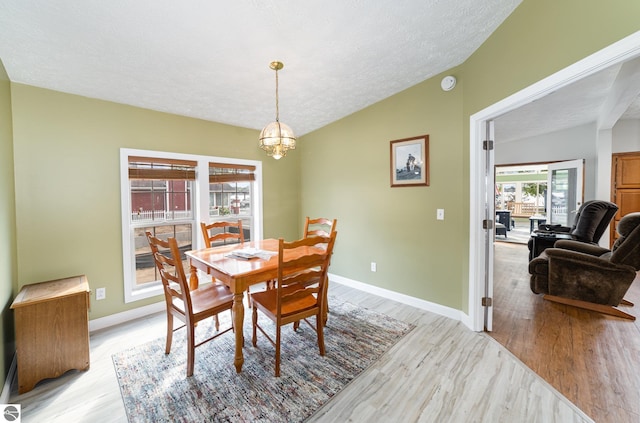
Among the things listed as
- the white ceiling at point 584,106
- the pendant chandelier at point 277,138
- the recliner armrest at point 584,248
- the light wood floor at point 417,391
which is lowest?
the light wood floor at point 417,391

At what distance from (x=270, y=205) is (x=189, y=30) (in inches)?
101

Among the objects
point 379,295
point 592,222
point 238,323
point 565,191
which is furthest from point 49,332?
point 565,191

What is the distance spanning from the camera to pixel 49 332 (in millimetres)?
1838

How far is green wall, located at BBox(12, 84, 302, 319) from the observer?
220 centimetres

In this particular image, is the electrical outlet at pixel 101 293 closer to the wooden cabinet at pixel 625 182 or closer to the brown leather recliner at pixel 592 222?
the brown leather recliner at pixel 592 222

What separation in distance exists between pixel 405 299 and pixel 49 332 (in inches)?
131

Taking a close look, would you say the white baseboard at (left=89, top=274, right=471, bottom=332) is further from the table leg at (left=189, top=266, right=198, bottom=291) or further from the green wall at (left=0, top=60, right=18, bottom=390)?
the table leg at (left=189, top=266, right=198, bottom=291)

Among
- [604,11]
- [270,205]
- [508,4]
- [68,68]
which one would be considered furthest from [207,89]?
[604,11]

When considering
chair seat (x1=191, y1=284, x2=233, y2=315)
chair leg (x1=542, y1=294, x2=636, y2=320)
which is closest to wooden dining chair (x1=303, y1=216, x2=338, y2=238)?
chair seat (x1=191, y1=284, x2=233, y2=315)

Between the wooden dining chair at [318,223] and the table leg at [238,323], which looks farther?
the wooden dining chair at [318,223]

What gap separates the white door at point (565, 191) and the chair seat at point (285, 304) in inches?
245

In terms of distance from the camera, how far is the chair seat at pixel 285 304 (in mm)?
1941

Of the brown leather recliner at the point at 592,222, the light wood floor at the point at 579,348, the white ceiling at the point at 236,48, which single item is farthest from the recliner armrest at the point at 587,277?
the white ceiling at the point at 236,48

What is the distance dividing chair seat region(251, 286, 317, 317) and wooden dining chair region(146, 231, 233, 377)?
246 millimetres
